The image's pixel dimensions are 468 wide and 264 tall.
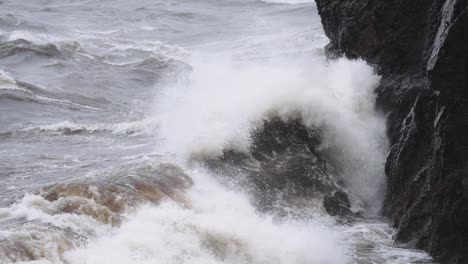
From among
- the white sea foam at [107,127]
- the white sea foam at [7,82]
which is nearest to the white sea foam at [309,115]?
the white sea foam at [107,127]

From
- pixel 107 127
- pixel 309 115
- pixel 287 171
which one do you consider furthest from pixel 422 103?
pixel 107 127

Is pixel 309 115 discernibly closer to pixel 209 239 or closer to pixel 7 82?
pixel 209 239

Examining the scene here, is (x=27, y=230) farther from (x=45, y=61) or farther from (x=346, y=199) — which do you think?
(x=45, y=61)

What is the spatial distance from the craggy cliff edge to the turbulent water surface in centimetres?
33

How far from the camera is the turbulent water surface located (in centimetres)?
706

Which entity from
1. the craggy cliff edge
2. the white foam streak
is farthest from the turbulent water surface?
the craggy cliff edge

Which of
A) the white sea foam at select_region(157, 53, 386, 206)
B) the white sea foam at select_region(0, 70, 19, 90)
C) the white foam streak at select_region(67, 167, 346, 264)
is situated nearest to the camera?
the white foam streak at select_region(67, 167, 346, 264)

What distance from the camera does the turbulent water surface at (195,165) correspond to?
23.2 feet

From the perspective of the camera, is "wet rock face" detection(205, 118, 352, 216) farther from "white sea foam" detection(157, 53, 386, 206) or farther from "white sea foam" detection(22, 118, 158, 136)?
"white sea foam" detection(22, 118, 158, 136)

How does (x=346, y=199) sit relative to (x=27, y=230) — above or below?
below

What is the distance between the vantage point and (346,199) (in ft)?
29.8

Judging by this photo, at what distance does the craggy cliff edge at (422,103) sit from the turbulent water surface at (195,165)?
1.07 feet

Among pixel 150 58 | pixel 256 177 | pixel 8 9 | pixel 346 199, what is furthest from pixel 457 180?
pixel 8 9

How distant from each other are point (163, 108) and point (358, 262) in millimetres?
6952
